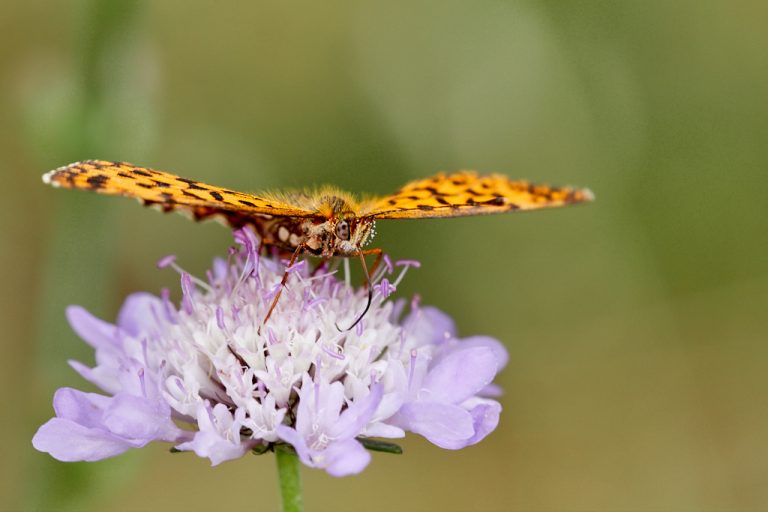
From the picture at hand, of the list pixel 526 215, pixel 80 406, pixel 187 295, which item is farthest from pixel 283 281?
pixel 526 215

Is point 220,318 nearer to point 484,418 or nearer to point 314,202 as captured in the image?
point 314,202

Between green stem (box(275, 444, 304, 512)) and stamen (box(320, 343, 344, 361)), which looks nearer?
green stem (box(275, 444, 304, 512))

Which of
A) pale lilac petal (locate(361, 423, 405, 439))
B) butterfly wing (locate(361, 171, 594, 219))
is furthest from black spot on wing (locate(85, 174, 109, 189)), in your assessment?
pale lilac petal (locate(361, 423, 405, 439))

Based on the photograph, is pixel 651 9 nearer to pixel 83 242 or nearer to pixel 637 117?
pixel 637 117

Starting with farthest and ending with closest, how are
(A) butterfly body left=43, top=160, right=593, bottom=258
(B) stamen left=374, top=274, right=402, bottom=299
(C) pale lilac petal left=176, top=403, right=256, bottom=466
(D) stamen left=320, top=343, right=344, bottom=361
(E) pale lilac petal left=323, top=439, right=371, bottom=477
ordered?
(B) stamen left=374, top=274, right=402, bottom=299, (D) stamen left=320, top=343, right=344, bottom=361, (A) butterfly body left=43, top=160, right=593, bottom=258, (C) pale lilac petal left=176, top=403, right=256, bottom=466, (E) pale lilac petal left=323, top=439, right=371, bottom=477

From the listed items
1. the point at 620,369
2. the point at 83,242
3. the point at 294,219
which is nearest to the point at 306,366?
the point at 294,219

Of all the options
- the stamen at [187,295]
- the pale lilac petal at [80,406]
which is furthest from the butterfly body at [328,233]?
the pale lilac petal at [80,406]

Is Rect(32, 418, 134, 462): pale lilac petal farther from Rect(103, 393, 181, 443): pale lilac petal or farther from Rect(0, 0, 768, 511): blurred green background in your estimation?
Rect(0, 0, 768, 511): blurred green background
